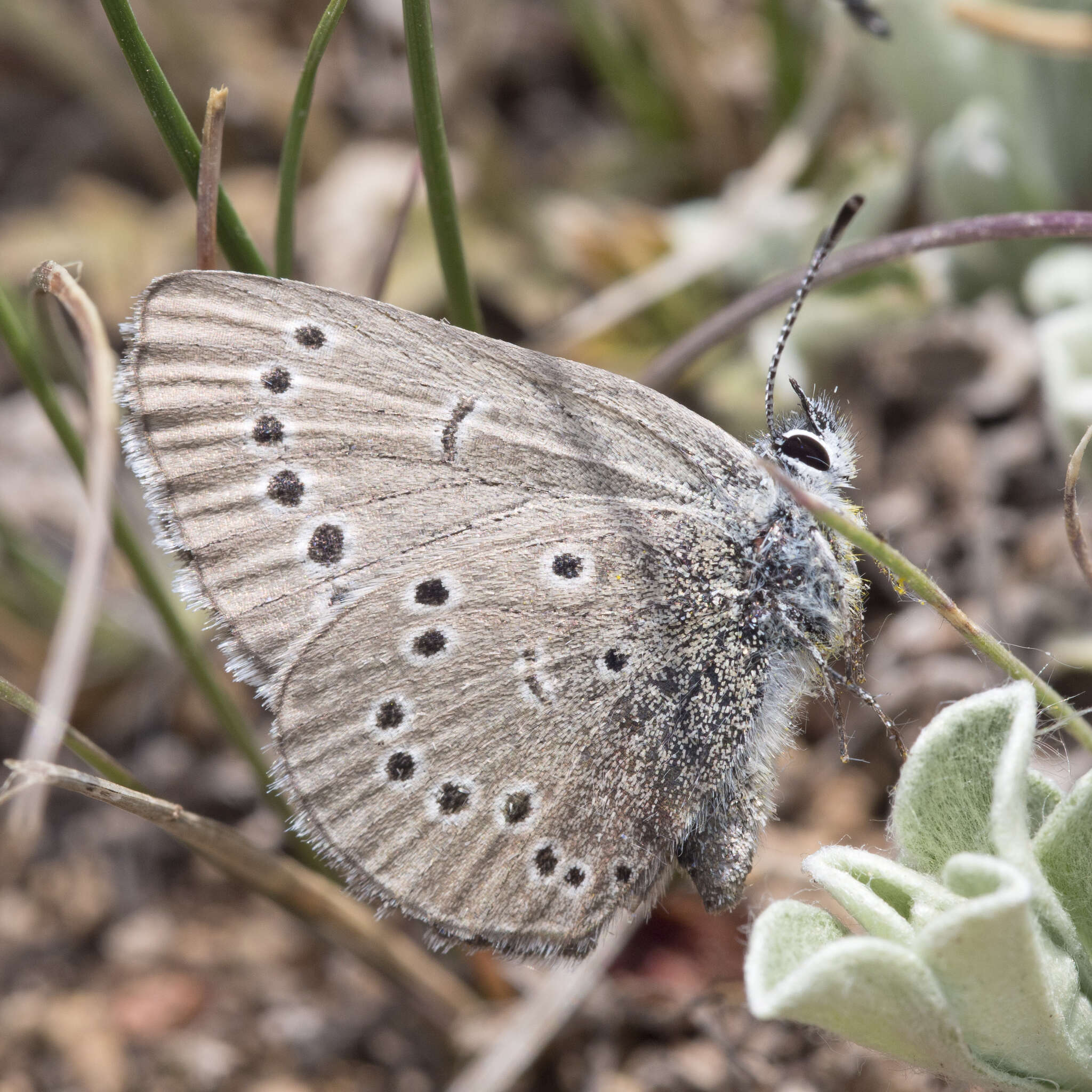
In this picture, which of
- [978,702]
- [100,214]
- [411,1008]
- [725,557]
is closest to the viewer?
[978,702]

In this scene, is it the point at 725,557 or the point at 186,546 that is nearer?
the point at 186,546

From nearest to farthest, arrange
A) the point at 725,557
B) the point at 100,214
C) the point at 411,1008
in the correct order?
the point at 725,557
the point at 411,1008
the point at 100,214

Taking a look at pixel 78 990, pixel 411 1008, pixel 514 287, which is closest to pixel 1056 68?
pixel 514 287

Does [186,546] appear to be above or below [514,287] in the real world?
above

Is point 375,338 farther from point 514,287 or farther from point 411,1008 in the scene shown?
point 514,287

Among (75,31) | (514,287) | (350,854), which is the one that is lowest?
(350,854)

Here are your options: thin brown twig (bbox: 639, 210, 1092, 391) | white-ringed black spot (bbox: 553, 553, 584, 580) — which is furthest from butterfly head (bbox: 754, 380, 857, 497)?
white-ringed black spot (bbox: 553, 553, 584, 580)

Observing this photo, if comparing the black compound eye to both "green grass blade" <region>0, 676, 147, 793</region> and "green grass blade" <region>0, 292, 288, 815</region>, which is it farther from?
"green grass blade" <region>0, 676, 147, 793</region>
